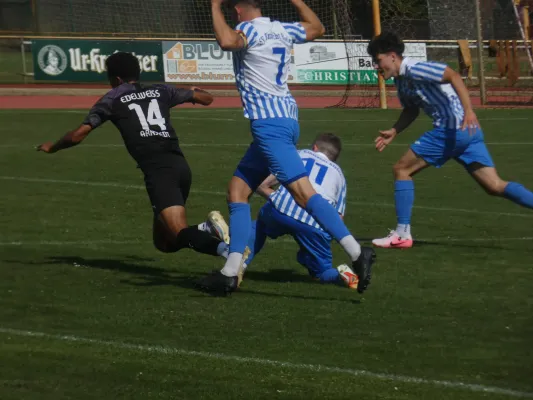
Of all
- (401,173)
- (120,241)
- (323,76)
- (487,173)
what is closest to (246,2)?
(401,173)

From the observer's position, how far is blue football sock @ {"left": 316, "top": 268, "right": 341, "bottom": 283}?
8433mm

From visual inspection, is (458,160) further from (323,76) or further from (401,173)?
(323,76)

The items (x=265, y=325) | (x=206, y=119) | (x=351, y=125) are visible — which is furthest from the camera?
(x=206, y=119)

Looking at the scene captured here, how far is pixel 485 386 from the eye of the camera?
5.80m

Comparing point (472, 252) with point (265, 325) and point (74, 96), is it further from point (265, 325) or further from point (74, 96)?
point (74, 96)

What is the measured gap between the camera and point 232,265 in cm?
793

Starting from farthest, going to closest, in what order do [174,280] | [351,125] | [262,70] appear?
[351,125] < [174,280] < [262,70]

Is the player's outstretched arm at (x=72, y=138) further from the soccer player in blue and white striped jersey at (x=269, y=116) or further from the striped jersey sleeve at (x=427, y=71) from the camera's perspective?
the striped jersey sleeve at (x=427, y=71)

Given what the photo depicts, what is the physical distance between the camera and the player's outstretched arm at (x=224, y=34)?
7.44 meters

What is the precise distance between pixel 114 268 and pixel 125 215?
9.10 feet

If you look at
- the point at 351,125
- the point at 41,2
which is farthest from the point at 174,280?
the point at 41,2

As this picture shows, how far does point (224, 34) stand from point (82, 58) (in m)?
25.3

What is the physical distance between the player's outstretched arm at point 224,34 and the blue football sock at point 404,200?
314cm

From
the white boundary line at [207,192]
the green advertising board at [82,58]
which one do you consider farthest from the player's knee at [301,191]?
the green advertising board at [82,58]
